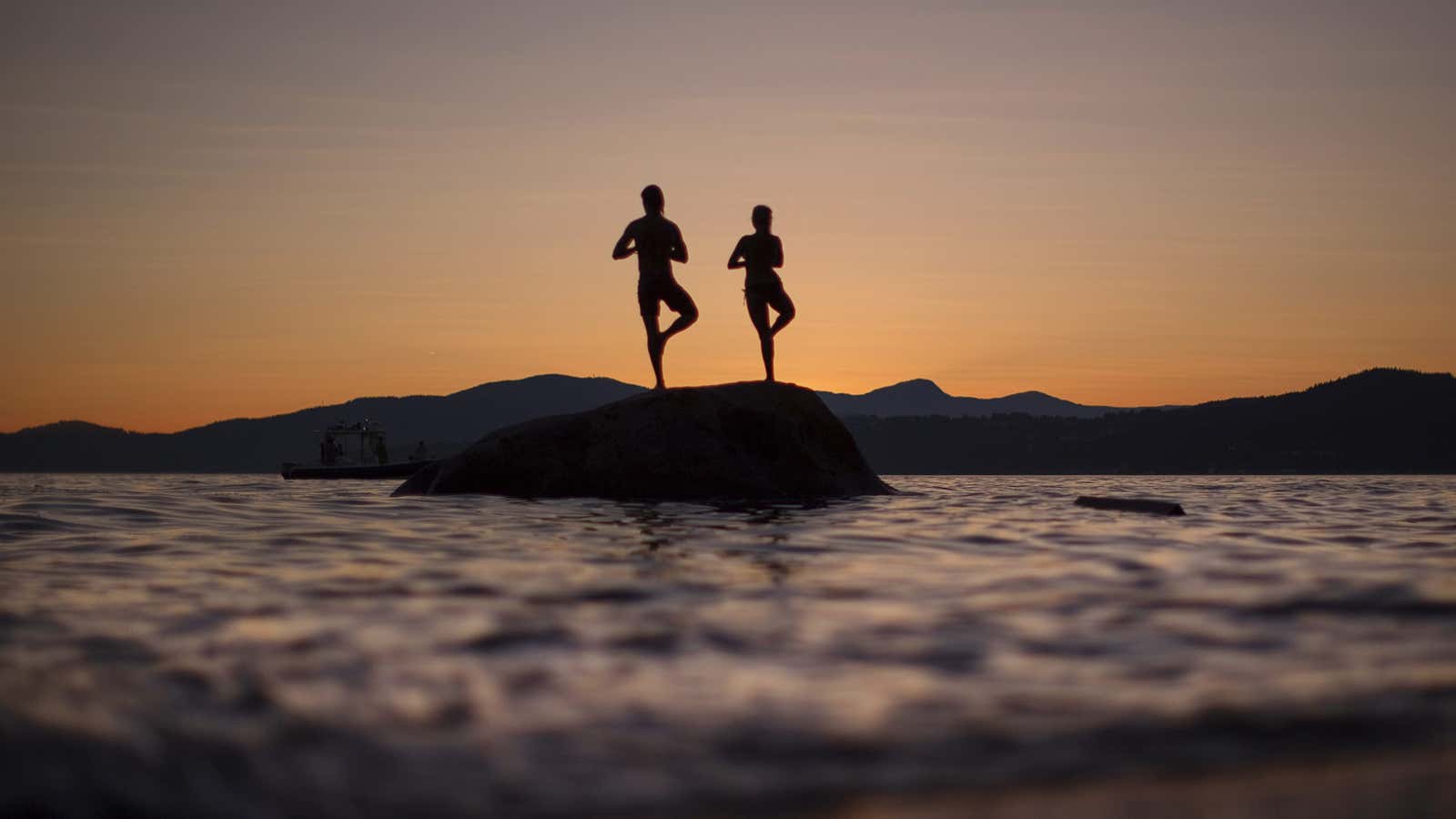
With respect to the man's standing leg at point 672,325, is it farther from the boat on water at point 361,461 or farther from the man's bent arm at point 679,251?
the boat on water at point 361,461

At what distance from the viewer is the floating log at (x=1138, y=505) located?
963 centimetres

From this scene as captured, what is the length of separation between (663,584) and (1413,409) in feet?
458

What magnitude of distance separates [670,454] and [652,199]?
363 centimetres

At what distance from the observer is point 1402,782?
194 cm

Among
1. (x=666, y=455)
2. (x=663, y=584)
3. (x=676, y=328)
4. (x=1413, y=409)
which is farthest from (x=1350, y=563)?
(x=1413, y=409)

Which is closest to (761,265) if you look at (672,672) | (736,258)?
(736,258)

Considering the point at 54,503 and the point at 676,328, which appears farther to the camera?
the point at 676,328

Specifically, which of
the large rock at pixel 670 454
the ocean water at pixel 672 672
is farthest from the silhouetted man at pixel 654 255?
the ocean water at pixel 672 672

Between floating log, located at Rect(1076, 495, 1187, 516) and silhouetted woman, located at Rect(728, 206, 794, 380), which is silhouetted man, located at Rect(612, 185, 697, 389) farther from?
floating log, located at Rect(1076, 495, 1187, 516)

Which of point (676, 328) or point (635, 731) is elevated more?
point (676, 328)

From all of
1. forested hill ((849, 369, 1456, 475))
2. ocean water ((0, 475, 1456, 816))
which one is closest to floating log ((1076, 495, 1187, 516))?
ocean water ((0, 475, 1456, 816))

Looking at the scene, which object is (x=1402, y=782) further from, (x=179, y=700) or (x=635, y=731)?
(x=179, y=700)

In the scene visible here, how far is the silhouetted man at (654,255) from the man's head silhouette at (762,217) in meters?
1.12

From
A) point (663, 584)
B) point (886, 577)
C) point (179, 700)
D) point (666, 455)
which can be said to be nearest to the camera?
point (179, 700)
